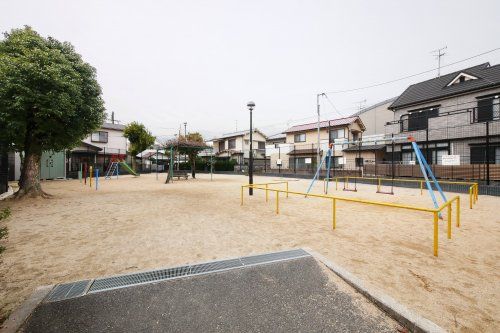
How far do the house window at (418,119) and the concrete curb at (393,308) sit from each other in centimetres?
1984

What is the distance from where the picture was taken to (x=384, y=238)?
195 inches

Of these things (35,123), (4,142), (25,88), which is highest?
(25,88)

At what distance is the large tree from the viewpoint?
7926 mm

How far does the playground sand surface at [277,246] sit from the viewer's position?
285cm

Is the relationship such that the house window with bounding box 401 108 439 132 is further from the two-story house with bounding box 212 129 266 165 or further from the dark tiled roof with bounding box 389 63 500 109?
the two-story house with bounding box 212 129 266 165

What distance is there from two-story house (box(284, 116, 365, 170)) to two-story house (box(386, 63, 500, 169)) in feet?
22.0

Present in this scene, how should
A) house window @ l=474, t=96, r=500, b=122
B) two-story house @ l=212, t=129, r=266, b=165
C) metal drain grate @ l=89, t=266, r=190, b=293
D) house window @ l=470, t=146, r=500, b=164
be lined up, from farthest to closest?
two-story house @ l=212, t=129, r=266, b=165 < house window @ l=474, t=96, r=500, b=122 < house window @ l=470, t=146, r=500, b=164 < metal drain grate @ l=89, t=266, r=190, b=293

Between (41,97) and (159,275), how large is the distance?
8.95 metres

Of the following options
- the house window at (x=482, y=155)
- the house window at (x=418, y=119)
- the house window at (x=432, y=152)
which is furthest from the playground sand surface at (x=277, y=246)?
the house window at (x=418, y=119)

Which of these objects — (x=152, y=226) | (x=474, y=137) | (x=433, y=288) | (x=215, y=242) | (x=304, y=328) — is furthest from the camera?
(x=474, y=137)

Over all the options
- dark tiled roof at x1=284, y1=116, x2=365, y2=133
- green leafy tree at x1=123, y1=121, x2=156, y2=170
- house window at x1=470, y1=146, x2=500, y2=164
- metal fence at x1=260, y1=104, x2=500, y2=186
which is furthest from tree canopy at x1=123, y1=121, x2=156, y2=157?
house window at x1=470, y1=146, x2=500, y2=164

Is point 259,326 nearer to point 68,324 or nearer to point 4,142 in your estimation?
point 68,324

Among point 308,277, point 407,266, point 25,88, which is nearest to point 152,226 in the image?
point 308,277

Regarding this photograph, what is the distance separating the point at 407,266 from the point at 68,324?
4516 mm
